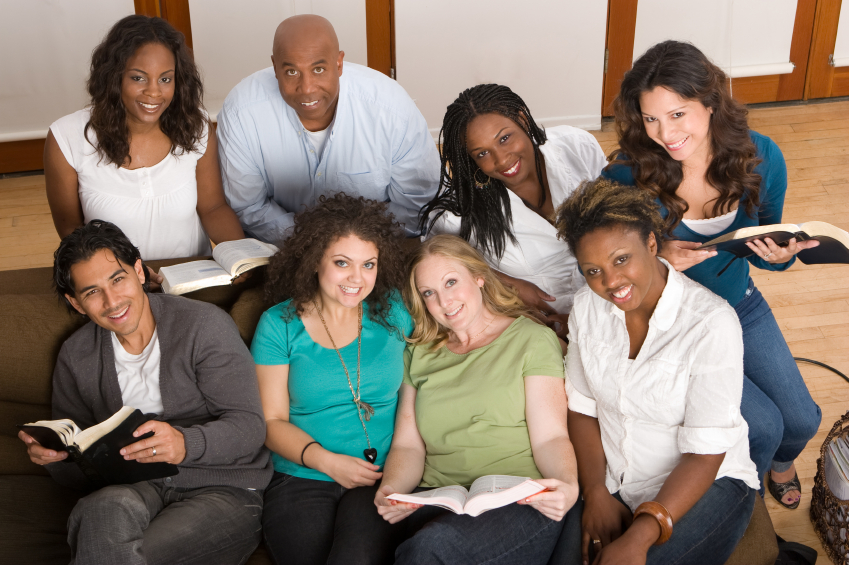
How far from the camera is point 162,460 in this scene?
6.37 feet

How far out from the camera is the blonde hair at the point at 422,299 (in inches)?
89.1

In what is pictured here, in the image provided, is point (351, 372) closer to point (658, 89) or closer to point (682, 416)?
point (682, 416)

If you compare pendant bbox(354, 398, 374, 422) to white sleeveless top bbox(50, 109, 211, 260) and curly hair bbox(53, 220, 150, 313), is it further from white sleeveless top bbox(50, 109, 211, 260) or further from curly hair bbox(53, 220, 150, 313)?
white sleeveless top bbox(50, 109, 211, 260)

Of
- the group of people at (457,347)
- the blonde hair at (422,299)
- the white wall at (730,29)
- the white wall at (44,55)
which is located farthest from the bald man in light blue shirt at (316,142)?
the white wall at (730,29)

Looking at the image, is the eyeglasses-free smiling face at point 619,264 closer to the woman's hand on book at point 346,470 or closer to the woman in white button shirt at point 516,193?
the woman in white button shirt at point 516,193

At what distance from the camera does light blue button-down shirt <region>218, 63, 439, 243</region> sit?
9.21ft

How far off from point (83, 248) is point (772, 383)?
6.58ft

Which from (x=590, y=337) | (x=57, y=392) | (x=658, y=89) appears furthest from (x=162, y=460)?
(x=658, y=89)

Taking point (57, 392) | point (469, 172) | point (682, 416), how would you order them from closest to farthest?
point (682, 416) → point (57, 392) → point (469, 172)

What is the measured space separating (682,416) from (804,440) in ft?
2.35

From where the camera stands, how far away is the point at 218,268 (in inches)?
92.9

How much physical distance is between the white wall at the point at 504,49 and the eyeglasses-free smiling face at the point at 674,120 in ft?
9.67

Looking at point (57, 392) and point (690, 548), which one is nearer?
point (690, 548)

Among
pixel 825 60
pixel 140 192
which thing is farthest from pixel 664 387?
pixel 825 60
